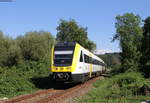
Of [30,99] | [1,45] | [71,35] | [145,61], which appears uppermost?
[71,35]

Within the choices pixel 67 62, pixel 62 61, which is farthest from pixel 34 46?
pixel 67 62

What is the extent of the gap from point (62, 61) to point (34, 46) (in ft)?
83.1

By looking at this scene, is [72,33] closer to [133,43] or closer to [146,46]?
[146,46]

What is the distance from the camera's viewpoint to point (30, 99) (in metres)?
14.1

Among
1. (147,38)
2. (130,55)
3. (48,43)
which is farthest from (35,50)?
(147,38)

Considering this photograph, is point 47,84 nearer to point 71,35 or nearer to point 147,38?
point 147,38

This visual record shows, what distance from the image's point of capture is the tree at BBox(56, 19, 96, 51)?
5931cm

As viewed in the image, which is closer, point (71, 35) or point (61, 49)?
point (61, 49)

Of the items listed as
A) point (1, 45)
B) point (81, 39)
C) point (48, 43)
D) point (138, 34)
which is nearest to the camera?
point (1, 45)

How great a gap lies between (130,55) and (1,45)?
21.0 meters

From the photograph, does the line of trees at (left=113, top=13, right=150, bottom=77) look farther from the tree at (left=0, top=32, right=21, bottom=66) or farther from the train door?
the tree at (left=0, top=32, right=21, bottom=66)

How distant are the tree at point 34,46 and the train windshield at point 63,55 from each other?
22.2m

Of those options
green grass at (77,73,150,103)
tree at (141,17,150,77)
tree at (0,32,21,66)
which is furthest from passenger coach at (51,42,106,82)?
tree at (141,17,150,77)

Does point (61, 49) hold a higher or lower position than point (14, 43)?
lower
